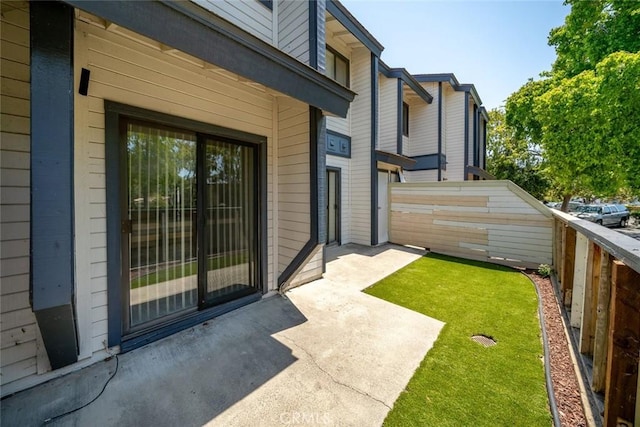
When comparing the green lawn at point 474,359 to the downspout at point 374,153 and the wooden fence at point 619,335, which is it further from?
the downspout at point 374,153

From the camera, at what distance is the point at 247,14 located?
11.5ft

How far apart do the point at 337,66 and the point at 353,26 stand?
3.45ft

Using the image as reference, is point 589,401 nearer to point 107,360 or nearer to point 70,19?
point 107,360

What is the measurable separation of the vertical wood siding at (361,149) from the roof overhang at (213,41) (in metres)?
4.78

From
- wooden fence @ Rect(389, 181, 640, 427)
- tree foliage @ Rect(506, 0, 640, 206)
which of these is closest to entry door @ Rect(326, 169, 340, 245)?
wooden fence @ Rect(389, 181, 640, 427)

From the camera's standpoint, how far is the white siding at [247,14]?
10.4ft

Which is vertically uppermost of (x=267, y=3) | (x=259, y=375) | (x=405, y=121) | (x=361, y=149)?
(x=405, y=121)

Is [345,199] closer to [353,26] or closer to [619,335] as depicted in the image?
[353,26]

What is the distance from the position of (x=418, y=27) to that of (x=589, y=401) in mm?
8173

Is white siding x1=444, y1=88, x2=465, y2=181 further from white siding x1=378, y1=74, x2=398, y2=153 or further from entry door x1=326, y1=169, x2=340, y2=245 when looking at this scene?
entry door x1=326, y1=169, x2=340, y2=245

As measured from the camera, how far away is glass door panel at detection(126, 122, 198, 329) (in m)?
2.63

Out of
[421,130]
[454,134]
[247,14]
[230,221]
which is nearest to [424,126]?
[421,130]

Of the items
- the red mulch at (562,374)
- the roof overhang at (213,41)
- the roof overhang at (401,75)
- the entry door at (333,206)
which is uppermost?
Answer: the roof overhang at (401,75)

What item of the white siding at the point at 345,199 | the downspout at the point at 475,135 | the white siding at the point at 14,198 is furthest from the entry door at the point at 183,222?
the downspout at the point at 475,135
